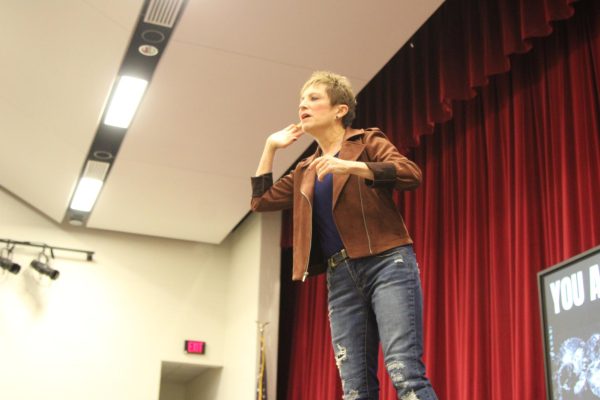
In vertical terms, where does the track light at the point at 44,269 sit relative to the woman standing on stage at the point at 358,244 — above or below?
above

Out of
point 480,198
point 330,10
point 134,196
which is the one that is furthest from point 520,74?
point 134,196

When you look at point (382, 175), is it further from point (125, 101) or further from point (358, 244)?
point (125, 101)

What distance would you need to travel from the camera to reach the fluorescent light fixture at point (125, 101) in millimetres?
4359

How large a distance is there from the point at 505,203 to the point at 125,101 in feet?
7.37

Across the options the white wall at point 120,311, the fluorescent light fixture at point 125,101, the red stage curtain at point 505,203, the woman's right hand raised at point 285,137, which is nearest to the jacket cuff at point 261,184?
the woman's right hand raised at point 285,137

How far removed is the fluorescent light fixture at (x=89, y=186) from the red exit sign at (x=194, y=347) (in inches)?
55.5

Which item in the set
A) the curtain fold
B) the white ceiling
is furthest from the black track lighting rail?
the curtain fold

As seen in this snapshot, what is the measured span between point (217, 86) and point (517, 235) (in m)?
1.82

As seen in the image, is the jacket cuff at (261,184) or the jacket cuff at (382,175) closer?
the jacket cuff at (382,175)

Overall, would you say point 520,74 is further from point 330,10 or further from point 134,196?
point 134,196

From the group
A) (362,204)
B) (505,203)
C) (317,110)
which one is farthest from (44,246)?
(362,204)

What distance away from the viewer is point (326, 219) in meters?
2.04

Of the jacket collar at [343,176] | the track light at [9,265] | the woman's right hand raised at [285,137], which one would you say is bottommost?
the jacket collar at [343,176]

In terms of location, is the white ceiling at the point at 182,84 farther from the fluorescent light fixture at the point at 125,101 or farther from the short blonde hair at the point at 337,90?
the short blonde hair at the point at 337,90
